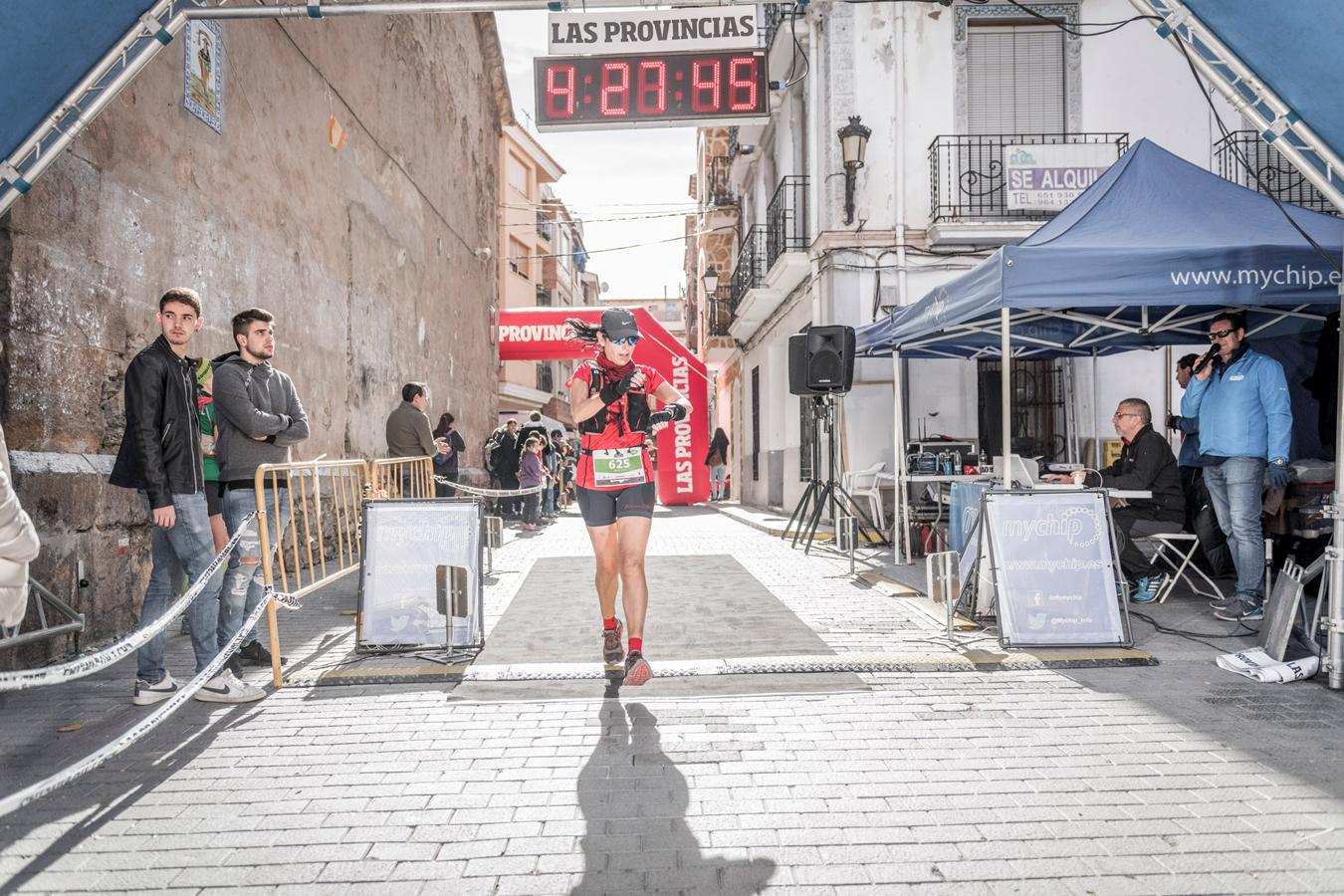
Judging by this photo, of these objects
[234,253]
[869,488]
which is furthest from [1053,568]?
[869,488]

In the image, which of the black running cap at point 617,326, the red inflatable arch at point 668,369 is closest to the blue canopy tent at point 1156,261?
the black running cap at point 617,326

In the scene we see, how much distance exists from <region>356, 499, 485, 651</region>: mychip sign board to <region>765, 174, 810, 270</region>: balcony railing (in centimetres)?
Result: 1051

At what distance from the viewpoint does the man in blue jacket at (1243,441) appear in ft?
20.5

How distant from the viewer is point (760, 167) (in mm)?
20109

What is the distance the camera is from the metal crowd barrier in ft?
26.4

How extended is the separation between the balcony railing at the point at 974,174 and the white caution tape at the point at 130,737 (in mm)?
11426

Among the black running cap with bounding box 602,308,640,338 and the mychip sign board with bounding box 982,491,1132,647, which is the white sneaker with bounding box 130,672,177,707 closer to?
the black running cap with bounding box 602,308,640,338

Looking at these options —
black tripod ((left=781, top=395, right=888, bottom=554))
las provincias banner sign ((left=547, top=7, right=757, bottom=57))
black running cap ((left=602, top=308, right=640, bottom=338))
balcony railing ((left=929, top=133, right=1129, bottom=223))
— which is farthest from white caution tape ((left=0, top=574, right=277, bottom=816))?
balcony railing ((left=929, top=133, right=1129, bottom=223))

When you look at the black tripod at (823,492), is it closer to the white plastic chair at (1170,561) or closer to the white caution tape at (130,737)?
the white plastic chair at (1170,561)

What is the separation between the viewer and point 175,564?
15.1 ft

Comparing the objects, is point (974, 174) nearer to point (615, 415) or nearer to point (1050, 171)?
point (1050, 171)

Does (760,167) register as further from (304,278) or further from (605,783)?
(605,783)

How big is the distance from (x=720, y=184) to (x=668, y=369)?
913 centimetres

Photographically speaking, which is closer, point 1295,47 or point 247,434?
point 1295,47
